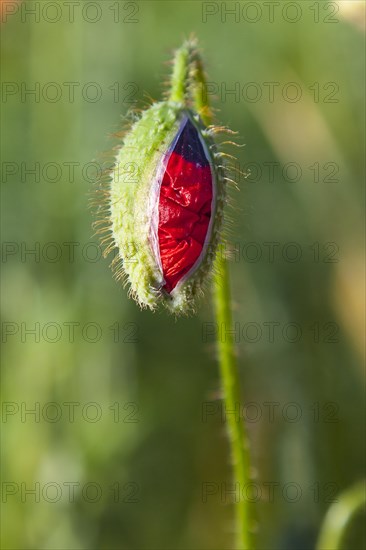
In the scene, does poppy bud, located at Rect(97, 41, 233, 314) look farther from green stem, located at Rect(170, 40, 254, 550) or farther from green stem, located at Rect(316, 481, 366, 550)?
green stem, located at Rect(316, 481, 366, 550)

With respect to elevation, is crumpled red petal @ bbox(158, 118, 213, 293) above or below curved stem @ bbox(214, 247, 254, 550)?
above

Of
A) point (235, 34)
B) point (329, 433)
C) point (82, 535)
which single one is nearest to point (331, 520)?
point (329, 433)

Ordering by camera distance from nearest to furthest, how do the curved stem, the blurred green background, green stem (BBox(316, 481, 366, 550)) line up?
the curved stem < green stem (BBox(316, 481, 366, 550)) < the blurred green background

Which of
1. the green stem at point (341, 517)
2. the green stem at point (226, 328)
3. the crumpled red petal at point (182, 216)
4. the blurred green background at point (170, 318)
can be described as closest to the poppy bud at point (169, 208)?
the crumpled red petal at point (182, 216)

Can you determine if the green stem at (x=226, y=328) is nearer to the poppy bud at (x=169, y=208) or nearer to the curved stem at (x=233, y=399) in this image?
the curved stem at (x=233, y=399)

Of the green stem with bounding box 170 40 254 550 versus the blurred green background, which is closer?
the green stem with bounding box 170 40 254 550

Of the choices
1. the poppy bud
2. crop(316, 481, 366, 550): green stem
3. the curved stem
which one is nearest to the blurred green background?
crop(316, 481, 366, 550): green stem

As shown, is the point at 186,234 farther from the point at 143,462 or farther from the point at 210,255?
the point at 143,462

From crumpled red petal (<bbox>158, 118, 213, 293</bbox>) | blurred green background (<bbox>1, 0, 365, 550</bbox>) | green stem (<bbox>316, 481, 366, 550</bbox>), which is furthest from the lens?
blurred green background (<bbox>1, 0, 365, 550</bbox>)
